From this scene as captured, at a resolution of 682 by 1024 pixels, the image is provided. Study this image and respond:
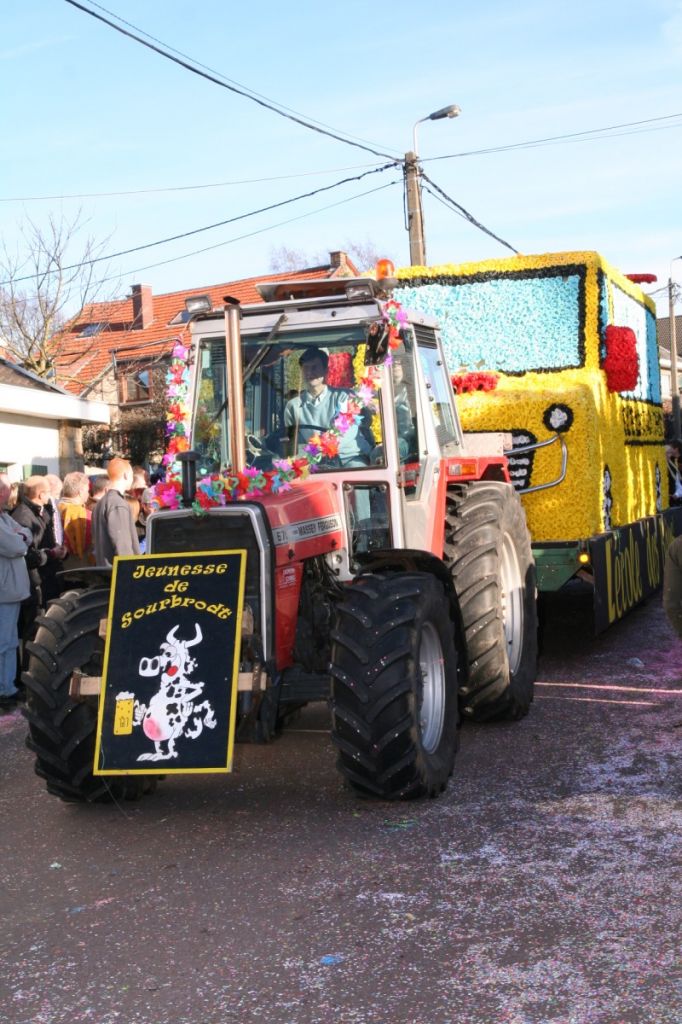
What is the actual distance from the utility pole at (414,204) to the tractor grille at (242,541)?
579 inches

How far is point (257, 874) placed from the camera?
16.2 ft

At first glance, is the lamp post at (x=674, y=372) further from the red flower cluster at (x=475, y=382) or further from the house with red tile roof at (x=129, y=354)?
the red flower cluster at (x=475, y=382)

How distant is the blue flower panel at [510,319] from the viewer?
9.84 meters

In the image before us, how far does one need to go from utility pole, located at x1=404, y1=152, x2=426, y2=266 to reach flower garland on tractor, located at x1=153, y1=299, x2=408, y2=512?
13.9 metres

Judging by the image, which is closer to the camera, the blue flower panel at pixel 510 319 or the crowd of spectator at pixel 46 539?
the crowd of spectator at pixel 46 539

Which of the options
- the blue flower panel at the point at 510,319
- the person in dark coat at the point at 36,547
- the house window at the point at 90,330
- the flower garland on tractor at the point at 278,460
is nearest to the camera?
the flower garland on tractor at the point at 278,460

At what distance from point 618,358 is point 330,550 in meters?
4.62

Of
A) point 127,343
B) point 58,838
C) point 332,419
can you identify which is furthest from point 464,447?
point 127,343

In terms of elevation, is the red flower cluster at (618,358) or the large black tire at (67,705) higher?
the red flower cluster at (618,358)

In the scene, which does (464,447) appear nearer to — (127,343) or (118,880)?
(118,880)

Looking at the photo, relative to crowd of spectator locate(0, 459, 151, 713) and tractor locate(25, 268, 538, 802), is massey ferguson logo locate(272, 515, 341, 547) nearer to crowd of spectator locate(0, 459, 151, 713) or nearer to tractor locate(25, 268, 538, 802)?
tractor locate(25, 268, 538, 802)

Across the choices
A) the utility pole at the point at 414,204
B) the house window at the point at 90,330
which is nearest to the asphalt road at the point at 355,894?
the utility pole at the point at 414,204

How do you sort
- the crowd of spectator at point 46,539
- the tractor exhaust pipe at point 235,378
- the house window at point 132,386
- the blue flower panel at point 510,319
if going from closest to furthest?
the tractor exhaust pipe at point 235,378
the crowd of spectator at point 46,539
the blue flower panel at point 510,319
the house window at point 132,386

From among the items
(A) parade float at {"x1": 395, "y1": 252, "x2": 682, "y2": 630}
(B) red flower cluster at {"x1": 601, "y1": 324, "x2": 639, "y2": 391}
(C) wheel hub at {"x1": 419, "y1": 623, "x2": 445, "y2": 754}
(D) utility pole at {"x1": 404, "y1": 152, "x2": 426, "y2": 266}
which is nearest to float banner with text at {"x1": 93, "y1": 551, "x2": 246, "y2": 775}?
(C) wheel hub at {"x1": 419, "y1": 623, "x2": 445, "y2": 754}
